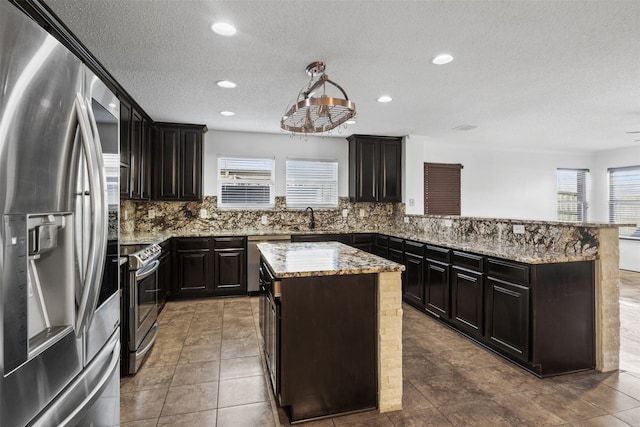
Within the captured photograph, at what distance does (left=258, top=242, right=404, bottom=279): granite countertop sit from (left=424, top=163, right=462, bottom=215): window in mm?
3819

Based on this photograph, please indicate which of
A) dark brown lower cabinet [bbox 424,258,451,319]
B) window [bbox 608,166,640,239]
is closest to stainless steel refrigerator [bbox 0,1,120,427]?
dark brown lower cabinet [bbox 424,258,451,319]

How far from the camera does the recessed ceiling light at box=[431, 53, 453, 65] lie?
261 cm

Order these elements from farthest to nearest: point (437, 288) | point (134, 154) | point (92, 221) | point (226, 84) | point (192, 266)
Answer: point (192, 266) < point (134, 154) < point (437, 288) < point (226, 84) < point (92, 221)

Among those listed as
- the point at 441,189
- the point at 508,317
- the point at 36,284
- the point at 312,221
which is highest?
the point at 441,189

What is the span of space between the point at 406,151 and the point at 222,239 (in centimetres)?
329

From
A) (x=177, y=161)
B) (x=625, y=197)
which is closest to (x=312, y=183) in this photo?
(x=177, y=161)

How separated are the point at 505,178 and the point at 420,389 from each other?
5766mm

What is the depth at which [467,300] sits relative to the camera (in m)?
3.26

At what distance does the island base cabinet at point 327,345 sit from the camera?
199 centimetres

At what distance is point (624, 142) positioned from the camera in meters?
6.18

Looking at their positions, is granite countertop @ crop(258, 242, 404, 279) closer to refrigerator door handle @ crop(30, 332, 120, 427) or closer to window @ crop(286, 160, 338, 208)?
refrigerator door handle @ crop(30, 332, 120, 427)

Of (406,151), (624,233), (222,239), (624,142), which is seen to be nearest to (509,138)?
(406,151)

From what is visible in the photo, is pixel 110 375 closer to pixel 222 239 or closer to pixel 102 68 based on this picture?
pixel 102 68

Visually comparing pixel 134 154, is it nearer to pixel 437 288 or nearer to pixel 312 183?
pixel 312 183
